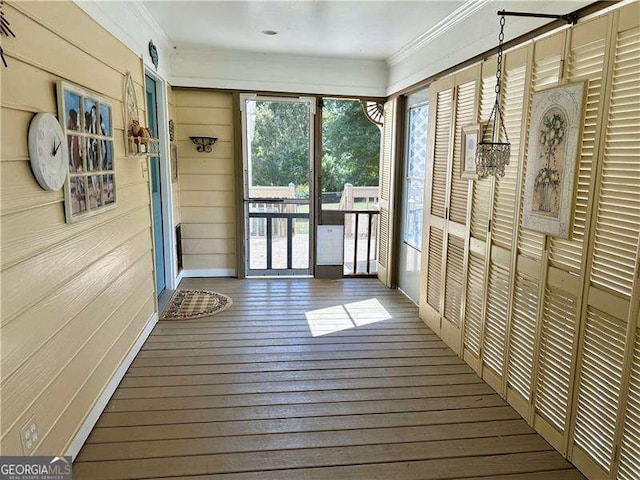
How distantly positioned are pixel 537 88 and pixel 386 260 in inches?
118

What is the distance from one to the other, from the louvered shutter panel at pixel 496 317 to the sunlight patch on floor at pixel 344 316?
4.13 ft

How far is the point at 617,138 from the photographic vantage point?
1764 millimetres

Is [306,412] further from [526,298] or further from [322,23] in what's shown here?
[322,23]

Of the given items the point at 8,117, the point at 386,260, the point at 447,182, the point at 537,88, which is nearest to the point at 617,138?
the point at 537,88

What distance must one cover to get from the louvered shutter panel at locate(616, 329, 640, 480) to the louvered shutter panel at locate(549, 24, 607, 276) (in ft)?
1.54

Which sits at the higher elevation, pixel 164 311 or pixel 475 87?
pixel 475 87

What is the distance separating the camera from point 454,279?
327 cm

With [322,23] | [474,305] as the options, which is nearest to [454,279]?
[474,305]

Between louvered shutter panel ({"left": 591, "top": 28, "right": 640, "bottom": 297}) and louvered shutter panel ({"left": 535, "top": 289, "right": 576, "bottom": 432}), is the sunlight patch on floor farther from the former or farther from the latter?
louvered shutter panel ({"left": 591, "top": 28, "right": 640, "bottom": 297})

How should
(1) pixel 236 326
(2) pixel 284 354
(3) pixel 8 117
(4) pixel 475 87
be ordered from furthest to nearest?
1. (1) pixel 236 326
2. (2) pixel 284 354
3. (4) pixel 475 87
4. (3) pixel 8 117

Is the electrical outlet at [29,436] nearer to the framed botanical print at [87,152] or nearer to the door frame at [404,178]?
the framed botanical print at [87,152]

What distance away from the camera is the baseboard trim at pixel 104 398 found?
2066 mm

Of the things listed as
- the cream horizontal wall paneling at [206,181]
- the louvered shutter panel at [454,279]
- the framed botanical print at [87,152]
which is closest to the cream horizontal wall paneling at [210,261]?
the cream horizontal wall paneling at [206,181]

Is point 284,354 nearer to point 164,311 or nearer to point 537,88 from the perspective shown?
point 164,311
